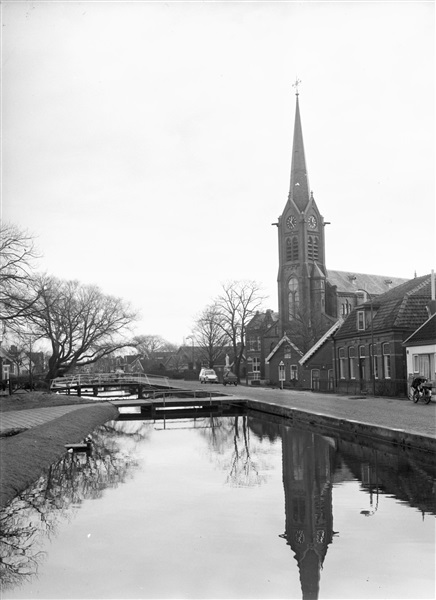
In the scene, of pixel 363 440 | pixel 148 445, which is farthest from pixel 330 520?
pixel 148 445

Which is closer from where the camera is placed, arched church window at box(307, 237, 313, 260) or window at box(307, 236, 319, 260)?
arched church window at box(307, 237, 313, 260)

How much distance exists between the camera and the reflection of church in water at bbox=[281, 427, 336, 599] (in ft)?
27.8

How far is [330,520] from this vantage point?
420 inches

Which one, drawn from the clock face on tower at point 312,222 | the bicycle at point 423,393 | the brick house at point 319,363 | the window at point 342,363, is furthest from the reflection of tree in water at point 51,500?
the clock face on tower at point 312,222

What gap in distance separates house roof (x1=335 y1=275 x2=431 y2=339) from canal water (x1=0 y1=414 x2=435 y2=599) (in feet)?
70.0

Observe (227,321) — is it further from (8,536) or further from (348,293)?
(8,536)

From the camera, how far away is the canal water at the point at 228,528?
777cm

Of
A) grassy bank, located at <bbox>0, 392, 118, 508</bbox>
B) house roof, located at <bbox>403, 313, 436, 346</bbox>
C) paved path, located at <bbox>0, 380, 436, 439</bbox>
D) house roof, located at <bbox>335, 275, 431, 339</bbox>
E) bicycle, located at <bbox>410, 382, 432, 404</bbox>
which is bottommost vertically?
grassy bank, located at <bbox>0, 392, 118, 508</bbox>

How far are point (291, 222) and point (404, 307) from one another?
4325 centimetres

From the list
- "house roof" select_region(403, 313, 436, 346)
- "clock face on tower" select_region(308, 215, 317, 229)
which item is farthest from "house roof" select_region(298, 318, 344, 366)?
"clock face on tower" select_region(308, 215, 317, 229)

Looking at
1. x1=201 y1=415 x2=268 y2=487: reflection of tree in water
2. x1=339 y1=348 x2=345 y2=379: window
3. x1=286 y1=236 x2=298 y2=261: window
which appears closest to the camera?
x1=201 y1=415 x2=268 y2=487: reflection of tree in water

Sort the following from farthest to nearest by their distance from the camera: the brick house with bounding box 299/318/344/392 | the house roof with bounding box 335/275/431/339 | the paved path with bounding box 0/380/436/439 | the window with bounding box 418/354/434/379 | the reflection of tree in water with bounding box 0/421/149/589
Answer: the brick house with bounding box 299/318/344/392 < the house roof with bounding box 335/275/431/339 < the window with bounding box 418/354/434/379 < the paved path with bounding box 0/380/436/439 < the reflection of tree in water with bounding box 0/421/149/589

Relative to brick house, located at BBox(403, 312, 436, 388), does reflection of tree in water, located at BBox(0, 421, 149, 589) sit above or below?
below

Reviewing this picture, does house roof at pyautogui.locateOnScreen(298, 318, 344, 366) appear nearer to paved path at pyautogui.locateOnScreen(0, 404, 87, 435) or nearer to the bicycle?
the bicycle
